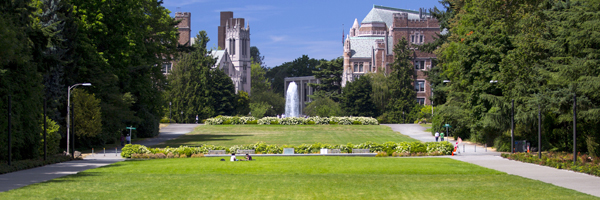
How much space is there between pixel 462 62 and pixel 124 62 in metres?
26.8

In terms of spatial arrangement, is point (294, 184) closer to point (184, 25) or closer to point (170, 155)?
point (170, 155)

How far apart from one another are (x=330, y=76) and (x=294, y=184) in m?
110

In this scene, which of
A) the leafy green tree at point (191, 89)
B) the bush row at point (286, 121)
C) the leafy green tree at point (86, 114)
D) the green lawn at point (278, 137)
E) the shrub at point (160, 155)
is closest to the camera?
the shrub at point (160, 155)

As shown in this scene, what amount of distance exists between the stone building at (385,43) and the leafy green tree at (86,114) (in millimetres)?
68849

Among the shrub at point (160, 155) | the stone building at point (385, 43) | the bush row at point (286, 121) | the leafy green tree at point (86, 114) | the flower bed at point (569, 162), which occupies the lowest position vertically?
the shrub at point (160, 155)

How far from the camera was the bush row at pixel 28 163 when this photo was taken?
24.9 m

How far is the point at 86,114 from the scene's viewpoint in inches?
1606

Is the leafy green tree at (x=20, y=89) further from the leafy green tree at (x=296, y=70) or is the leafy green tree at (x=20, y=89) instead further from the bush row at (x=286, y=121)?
the leafy green tree at (x=296, y=70)

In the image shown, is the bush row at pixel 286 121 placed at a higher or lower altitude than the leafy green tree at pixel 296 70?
lower

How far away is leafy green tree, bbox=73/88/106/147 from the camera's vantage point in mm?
40594

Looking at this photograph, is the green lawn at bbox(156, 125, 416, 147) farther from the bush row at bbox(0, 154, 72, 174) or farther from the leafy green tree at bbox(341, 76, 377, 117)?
the leafy green tree at bbox(341, 76, 377, 117)

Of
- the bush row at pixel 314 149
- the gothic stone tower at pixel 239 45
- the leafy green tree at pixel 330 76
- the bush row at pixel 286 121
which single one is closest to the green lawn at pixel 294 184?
the bush row at pixel 314 149

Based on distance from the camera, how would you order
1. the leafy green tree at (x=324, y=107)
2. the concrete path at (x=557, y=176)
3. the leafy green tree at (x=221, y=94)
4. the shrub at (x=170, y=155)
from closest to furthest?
the concrete path at (x=557, y=176) < the shrub at (x=170, y=155) < the leafy green tree at (x=221, y=94) < the leafy green tree at (x=324, y=107)

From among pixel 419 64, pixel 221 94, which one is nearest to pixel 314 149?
pixel 221 94
